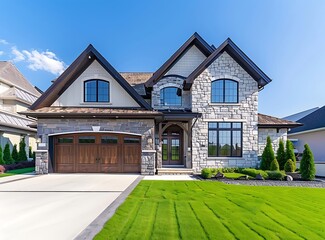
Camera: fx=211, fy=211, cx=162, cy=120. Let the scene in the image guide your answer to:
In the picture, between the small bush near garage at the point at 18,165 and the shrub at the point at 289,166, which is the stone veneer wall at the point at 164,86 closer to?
the shrub at the point at 289,166

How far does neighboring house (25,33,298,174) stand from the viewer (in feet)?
41.1

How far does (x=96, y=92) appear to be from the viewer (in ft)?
44.1

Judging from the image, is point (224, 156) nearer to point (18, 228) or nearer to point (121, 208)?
point (121, 208)

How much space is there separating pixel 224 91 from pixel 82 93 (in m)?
9.23

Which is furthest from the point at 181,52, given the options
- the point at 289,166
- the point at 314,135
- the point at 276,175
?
the point at 314,135

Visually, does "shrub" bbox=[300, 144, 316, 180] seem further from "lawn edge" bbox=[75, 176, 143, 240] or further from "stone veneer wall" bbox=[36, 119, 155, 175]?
"lawn edge" bbox=[75, 176, 143, 240]

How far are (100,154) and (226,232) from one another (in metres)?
9.96

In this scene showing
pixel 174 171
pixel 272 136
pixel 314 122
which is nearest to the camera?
pixel 174 171

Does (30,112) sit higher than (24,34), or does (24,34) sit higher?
(24,34)

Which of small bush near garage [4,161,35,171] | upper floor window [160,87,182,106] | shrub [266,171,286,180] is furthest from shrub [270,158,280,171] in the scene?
small bush near garage [4,161,35,171]

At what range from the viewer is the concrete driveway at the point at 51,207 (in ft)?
14.6

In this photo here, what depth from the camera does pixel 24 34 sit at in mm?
15930

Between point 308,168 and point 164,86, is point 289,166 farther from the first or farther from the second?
point 164,86

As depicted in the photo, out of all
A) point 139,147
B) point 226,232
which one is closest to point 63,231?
point 226,232
